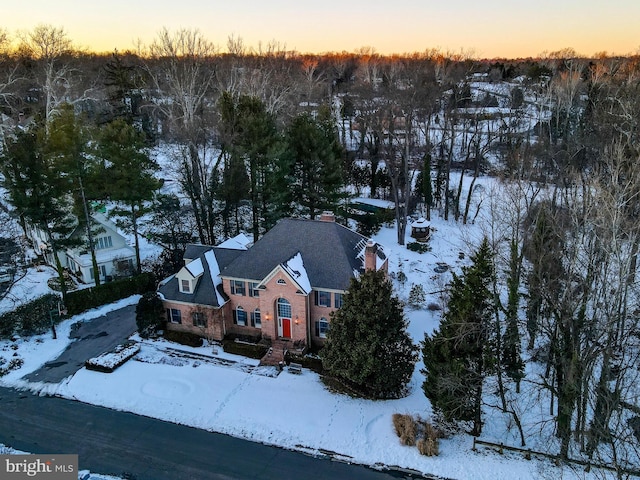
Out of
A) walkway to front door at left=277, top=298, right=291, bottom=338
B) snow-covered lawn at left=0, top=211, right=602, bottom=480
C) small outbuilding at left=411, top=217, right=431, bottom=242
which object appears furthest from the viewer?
small outbuilding at left=411, top=217, right=431, bottom=242

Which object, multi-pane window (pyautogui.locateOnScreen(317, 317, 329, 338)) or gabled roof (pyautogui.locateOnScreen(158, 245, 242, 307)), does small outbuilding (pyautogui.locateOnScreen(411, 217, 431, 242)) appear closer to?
multi-pane window (pyautogui.locateOnScreen(317, 317, 329, 338))

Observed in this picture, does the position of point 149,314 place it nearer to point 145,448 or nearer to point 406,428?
point 145,448

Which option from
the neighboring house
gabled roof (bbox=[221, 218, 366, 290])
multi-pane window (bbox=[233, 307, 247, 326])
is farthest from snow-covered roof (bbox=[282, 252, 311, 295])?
the neighboring house

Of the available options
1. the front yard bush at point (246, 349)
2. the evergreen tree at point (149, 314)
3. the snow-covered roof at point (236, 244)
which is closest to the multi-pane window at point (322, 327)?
the front yard bush at point (246, 349)

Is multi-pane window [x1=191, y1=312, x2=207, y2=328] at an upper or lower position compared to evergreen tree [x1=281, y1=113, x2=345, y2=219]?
lower

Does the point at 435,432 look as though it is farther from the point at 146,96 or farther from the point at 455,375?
the point at 146,96

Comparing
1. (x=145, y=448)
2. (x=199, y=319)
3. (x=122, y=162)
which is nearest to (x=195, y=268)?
(x=199, y=319)

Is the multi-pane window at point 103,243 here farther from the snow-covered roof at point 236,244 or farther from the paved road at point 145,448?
the paved road at point 145,448
